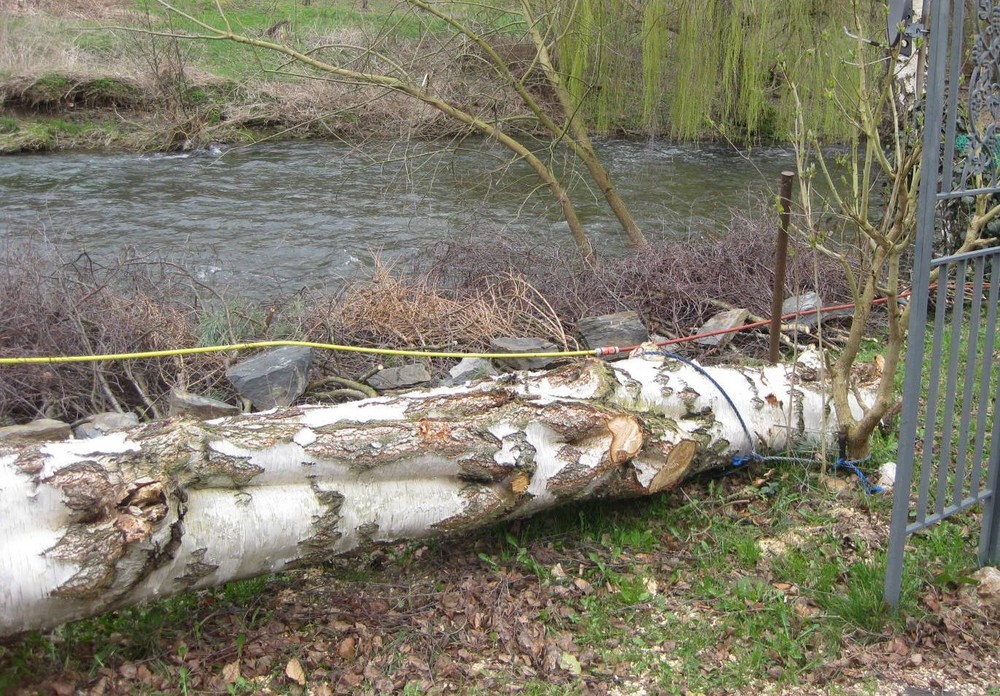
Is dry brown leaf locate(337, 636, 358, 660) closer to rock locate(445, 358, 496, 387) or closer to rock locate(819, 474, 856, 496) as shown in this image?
rock locate(819, 474, 856, 496)

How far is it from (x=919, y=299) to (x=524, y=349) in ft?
12.0

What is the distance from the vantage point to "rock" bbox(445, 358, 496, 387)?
227 inches

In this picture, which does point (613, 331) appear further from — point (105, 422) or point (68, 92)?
point (68, 92)

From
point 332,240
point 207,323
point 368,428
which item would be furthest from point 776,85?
point 368,428

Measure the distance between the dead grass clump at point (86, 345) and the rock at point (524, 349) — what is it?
1.84 m

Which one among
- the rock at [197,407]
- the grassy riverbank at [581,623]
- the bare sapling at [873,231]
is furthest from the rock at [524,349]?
the grassy riverbank at [581,623]

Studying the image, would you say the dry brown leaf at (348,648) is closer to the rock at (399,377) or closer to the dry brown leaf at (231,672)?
the dry brown leaf at (231,672)

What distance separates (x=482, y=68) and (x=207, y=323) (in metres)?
4.62

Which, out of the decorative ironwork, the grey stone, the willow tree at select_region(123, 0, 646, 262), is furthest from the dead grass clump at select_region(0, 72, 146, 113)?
the decorative ironwork

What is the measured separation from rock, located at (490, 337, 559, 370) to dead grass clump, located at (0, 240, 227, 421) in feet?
6.02

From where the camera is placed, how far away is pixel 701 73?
11391 millimetres

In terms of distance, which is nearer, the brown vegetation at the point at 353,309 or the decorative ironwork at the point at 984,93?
the decorative ironwork at the point at 984,93

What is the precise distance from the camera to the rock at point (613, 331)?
6.31 m

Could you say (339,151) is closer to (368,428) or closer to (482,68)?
(482,68)
